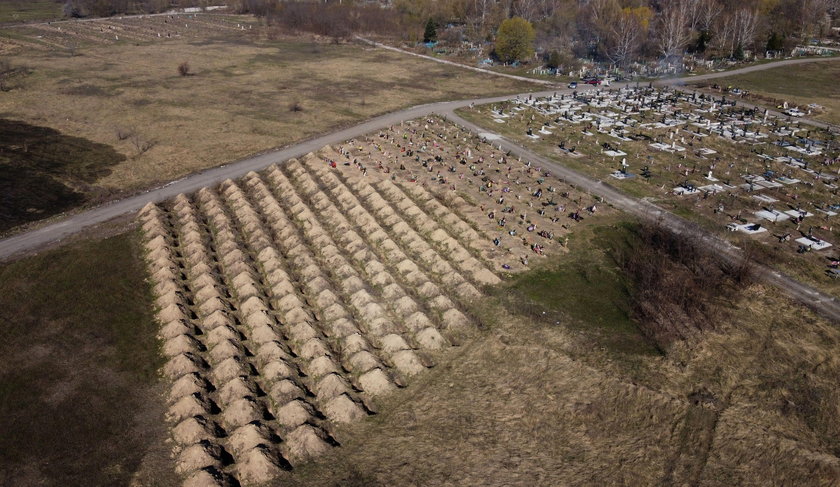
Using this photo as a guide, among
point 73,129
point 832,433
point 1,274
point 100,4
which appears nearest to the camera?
point 832,433

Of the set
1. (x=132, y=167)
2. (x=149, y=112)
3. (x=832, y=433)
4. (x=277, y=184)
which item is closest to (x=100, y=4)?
(x=149, y=112)

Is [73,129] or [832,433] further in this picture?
[73,129]

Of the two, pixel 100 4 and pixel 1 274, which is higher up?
pixel 100 4

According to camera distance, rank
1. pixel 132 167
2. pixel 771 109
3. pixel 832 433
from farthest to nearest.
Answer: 1. pixel 771 109
2. pixel 132 167
3. pixel 832 433

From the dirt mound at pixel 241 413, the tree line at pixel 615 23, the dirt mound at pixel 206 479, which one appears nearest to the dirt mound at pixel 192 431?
the dirt mound at pixel 241 413

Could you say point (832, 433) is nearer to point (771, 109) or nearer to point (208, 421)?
point (208, 421)

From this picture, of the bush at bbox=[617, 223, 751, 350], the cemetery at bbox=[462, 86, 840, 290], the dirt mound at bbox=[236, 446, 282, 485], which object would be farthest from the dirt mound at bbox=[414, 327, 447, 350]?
the cemetery at bbox=[462, 86, 840, 290]

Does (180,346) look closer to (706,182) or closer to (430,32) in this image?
(706,182)

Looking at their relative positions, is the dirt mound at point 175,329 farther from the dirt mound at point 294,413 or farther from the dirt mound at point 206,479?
the dirt mound at point 206,479

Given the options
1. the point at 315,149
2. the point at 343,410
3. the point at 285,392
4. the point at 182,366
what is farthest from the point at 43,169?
the point at 343,410
